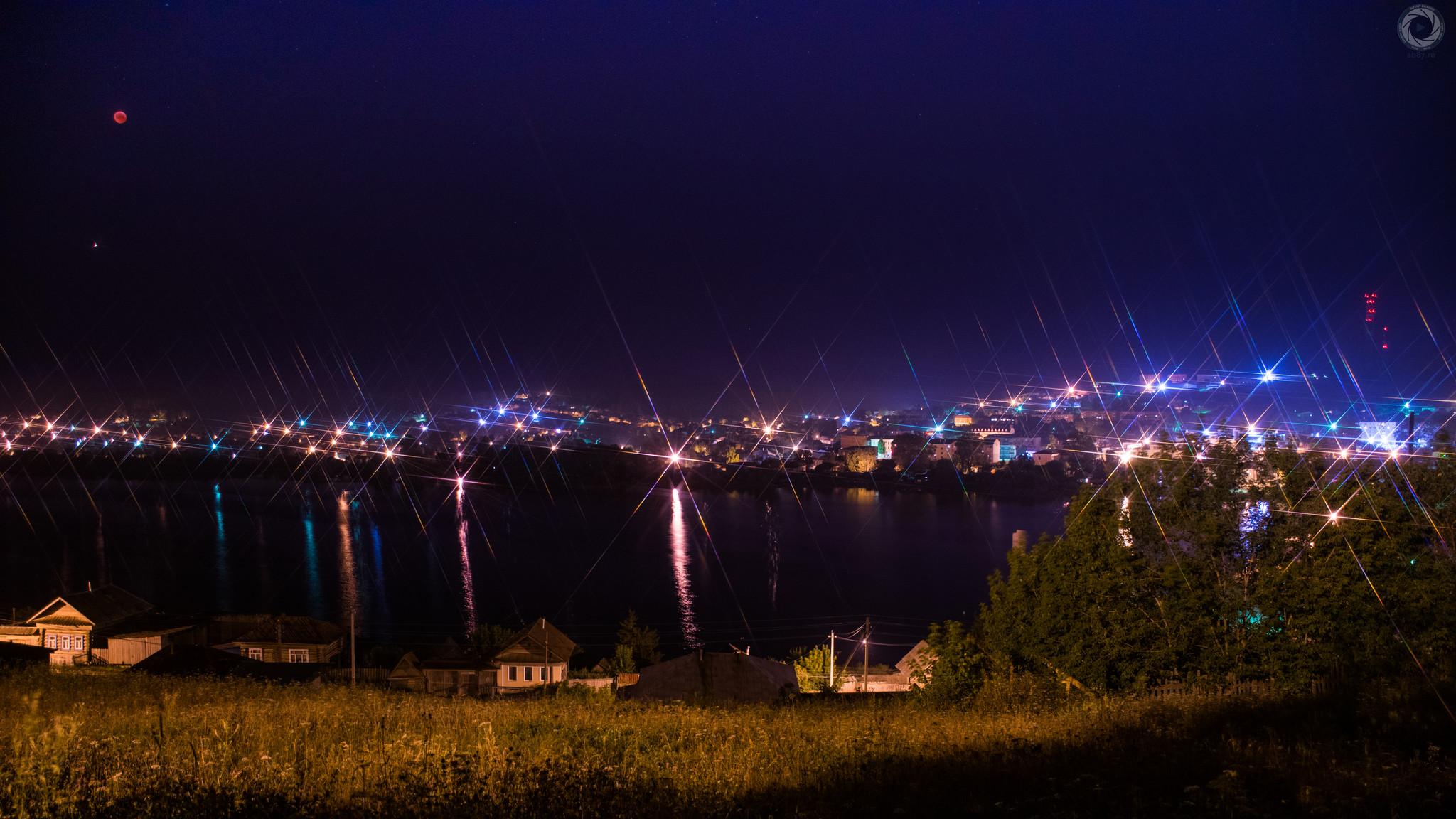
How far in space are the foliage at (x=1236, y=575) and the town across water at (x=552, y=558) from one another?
7.23 metres

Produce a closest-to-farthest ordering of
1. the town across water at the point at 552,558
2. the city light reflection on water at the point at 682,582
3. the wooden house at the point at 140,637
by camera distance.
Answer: the wooden house at the point at 140,637 < the city light reflection on water at the point at 682,582 < the town across water at the point at 552,558

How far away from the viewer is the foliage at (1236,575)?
4.24 metres

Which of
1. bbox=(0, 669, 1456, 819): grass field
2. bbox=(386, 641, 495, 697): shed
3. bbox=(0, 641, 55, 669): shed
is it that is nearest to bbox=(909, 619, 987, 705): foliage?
bbox=(0, 669, 1456, 819): grass field

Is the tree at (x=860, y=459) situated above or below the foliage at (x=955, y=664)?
above

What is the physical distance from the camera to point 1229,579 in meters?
4.72

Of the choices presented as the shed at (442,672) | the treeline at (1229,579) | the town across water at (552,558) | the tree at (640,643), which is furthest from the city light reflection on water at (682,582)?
the treeline at (1229,579)

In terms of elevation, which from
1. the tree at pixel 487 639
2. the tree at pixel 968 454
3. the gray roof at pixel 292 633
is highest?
the tree at pixel 968 454

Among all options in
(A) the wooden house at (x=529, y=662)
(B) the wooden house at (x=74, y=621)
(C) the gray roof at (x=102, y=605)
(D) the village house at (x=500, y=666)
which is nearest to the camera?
(D) the village house at (x=500, y=666)

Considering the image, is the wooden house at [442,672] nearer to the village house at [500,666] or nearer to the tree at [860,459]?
the village house at [500,666]

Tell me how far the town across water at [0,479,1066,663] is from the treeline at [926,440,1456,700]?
721 cm

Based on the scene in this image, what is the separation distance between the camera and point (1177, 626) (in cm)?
461

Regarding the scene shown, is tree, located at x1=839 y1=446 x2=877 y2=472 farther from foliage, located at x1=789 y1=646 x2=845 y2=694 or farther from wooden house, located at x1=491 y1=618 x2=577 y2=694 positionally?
wooden house, located at x1=491 y1=618 x2=577 y2=694

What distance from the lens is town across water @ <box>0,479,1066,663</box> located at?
14078 mm

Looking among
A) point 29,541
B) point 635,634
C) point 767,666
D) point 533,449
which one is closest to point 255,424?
point 533,449
